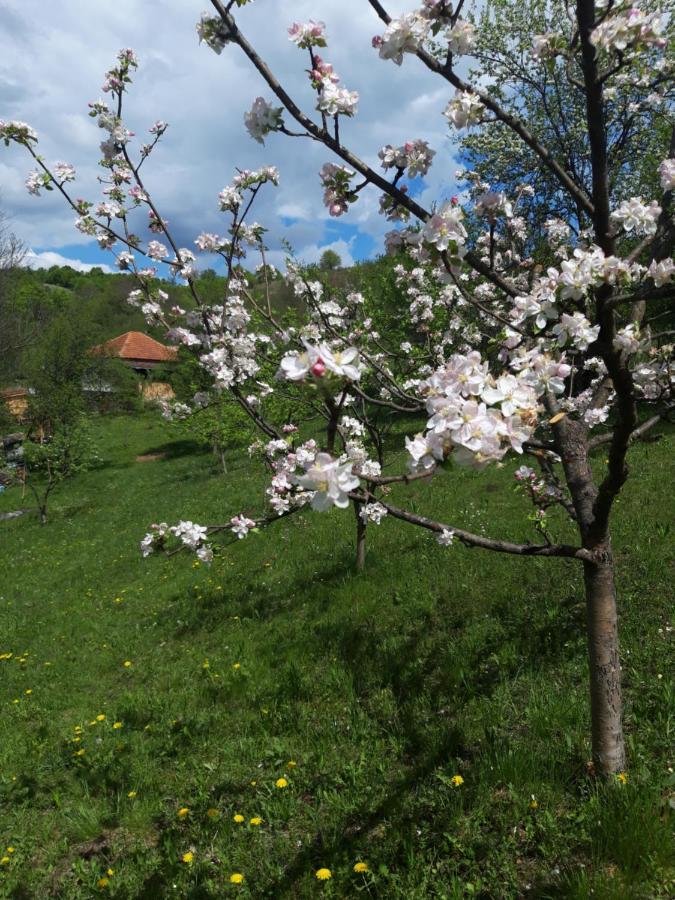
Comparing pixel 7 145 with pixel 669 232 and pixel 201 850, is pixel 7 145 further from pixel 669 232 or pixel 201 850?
pixel 201 850

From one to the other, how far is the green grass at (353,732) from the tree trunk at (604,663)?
0.18m

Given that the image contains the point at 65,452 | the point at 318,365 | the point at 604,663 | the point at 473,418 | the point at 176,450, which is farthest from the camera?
the point at 176,450

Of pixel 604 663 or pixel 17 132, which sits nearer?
pixel 604 663

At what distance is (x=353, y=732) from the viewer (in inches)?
148

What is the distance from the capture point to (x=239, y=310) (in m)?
4.84

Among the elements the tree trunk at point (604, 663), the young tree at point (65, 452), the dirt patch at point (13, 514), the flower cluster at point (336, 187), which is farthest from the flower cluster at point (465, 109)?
the dirt patch at point (13, 514)

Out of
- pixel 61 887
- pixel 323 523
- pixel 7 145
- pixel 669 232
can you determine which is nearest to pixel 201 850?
pixel 61 887

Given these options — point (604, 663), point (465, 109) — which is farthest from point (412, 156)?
point (604, 663)

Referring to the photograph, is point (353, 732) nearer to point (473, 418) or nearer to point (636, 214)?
point (473, 418)

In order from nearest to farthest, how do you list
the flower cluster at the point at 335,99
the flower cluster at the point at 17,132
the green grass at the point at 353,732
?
the flower cluster at the point at 335,99 → the green grass at the point at 353,732 → the flower cluster at the point at 17,132

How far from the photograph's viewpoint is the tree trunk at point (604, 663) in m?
2.52

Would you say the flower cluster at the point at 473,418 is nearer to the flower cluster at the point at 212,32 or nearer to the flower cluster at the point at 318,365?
the flower cluster at the point at 318,365

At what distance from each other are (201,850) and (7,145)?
5267 mm

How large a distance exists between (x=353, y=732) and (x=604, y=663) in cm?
201
